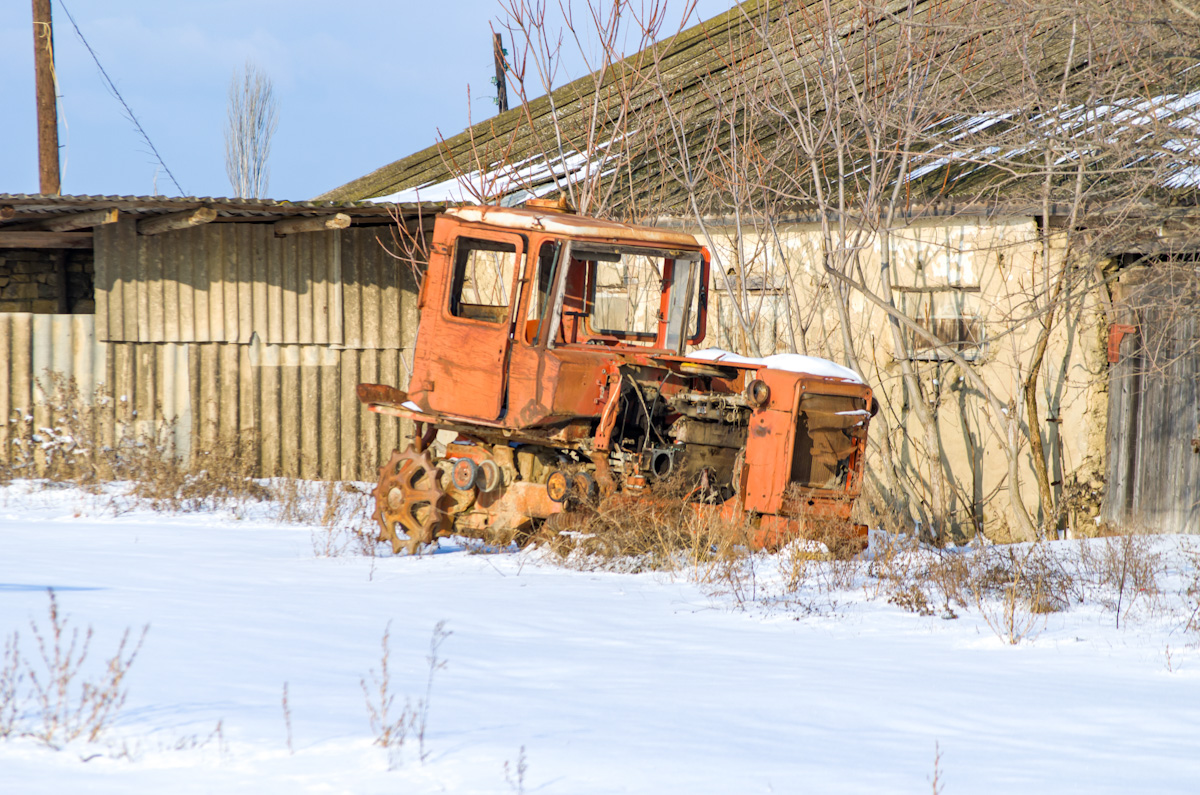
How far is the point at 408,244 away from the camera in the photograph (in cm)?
1237

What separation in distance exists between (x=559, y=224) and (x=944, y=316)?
4792mm

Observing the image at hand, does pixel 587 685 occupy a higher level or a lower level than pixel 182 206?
lower

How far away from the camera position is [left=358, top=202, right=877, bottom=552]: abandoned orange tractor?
267 inches

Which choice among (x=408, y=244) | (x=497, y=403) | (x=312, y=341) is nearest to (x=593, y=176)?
(x=408, y=244)

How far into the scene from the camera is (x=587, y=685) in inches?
161

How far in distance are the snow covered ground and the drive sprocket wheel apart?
477 millimetres

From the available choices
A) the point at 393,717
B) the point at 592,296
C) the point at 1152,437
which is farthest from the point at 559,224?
the point at 1152,437

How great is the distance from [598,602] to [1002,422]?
5.40m

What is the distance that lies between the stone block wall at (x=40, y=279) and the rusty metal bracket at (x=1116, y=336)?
1064cm

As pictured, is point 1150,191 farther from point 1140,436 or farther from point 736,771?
point 736,771

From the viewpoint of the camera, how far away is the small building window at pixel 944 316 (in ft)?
33.0

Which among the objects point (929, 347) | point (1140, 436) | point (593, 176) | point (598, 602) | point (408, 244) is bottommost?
point (598, 602)

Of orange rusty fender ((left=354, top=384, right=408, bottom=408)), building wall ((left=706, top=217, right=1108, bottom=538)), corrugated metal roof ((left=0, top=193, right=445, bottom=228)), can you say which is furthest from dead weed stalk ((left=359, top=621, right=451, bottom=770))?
corrugated metal roof ((left=0, top=193, right=445, bottom=228))

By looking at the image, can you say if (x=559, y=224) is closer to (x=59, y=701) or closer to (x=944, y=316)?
(x=59, y=701)
